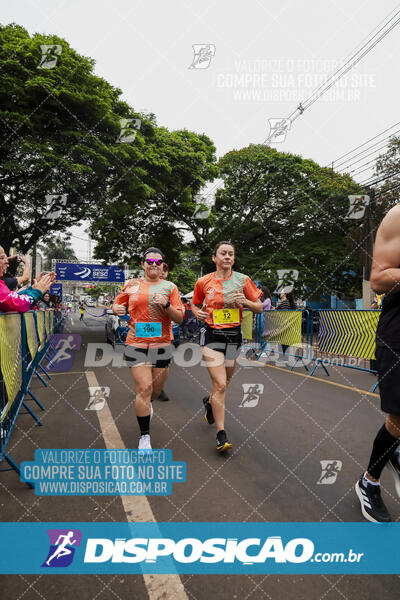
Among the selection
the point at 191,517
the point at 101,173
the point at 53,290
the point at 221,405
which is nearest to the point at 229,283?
the point at 221,405

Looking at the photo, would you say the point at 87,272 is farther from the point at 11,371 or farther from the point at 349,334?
the point at 11,371

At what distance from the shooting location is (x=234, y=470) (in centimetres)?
331

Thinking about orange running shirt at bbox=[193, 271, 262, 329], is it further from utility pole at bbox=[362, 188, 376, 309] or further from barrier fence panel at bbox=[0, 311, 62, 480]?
utility pole at bbox=[362, 188, 376, 309]

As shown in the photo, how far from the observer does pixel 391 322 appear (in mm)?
2408

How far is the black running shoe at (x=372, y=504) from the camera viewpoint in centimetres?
250

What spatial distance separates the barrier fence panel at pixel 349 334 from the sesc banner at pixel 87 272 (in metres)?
21.5

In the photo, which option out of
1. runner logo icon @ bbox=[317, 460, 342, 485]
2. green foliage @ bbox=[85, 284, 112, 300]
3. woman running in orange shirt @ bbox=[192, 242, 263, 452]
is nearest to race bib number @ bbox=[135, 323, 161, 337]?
woman running in orange shirt @ bbox=[192, 242, 263, 452]

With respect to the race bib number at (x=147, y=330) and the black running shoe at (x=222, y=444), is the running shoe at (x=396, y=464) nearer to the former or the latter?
the black running shoe at (x=222, y=444)

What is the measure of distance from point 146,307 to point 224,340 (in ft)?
2.82

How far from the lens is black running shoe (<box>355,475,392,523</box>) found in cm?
250

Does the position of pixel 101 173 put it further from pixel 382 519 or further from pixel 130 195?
pixel 382 519

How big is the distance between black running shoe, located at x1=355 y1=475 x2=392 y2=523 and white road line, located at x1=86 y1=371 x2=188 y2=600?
1.31m

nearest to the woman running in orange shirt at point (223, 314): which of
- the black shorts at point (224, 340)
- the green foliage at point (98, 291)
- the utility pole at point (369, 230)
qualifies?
the black shorts at point (224, 340)

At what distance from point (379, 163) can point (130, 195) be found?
40.7ft
